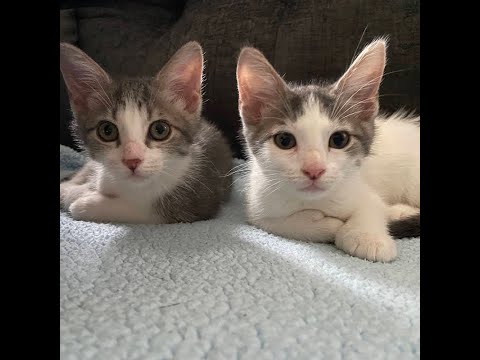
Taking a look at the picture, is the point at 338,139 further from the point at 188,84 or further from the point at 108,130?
the point at 108,130

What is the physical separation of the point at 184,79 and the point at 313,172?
51 cm

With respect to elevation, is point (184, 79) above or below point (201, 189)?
above

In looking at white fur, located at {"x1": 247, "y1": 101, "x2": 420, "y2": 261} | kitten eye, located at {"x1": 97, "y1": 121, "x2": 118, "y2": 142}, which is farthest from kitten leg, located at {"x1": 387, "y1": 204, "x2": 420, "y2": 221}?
kitten eye, located at {"x1": 97, "y1": 121, "x2": 118, "y2": 142}

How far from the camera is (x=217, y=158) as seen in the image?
151 centimetres

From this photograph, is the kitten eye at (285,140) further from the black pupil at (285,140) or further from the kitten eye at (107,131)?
the kitten eye at (107,131)

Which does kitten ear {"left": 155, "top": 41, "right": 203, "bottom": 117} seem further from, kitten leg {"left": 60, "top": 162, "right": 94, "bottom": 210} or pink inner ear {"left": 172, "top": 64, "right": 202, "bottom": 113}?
kitten leg {"left": 60, "top": 162, "right": 94, "bottom": 210}

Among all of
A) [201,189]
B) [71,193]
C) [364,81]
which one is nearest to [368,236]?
[364,81]

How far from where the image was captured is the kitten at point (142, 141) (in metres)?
1.11

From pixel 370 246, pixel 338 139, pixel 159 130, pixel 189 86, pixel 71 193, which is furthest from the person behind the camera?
pixel 71 193

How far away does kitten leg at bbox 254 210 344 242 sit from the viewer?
1.08 m

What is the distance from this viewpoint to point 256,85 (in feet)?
3.79

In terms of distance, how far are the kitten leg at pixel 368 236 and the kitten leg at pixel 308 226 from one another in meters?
0.03

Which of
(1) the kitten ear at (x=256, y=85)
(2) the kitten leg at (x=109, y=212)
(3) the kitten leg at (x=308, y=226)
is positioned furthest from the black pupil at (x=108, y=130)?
(3) the kitten leg at (x=308, y=226)
